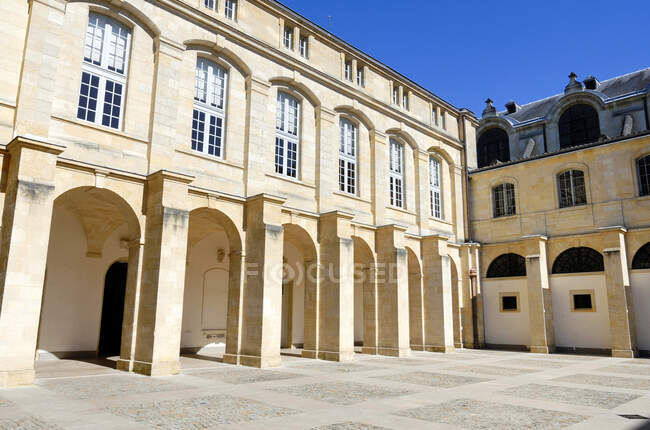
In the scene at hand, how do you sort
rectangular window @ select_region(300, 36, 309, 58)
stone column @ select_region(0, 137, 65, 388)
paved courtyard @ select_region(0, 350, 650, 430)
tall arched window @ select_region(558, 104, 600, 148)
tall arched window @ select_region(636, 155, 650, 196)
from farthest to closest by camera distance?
tall arched window @ select_region(558, 104, 600, 148)
tall arched window @ select_region(636, 155, 650, 196)
rectangular window @ select_region(300, 36, 309, 58)
stone column @ select_region(0, 137, 65, 388)
paved courtyard @ select_region(0, 350, 650, 430)

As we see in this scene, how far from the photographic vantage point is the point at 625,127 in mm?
26953

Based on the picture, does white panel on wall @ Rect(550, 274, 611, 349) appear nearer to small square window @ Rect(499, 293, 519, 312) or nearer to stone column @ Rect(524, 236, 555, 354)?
stone column @ Rect(524, 236, 555, 354)

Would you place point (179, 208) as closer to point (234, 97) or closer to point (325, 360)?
point (234, 97)

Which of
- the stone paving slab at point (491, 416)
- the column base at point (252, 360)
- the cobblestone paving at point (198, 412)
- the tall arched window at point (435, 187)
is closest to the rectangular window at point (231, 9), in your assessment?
the column base at point (252, 360)

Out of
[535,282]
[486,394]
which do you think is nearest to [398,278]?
[535,282]

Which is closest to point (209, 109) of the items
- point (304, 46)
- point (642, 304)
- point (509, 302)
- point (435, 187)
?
point (304, 46)

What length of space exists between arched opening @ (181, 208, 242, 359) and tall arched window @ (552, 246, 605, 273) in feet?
54.1

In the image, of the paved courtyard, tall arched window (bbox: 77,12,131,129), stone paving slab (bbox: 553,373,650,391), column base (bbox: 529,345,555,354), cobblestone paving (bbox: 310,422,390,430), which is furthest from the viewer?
column base (bbox: 529,345,555,354)

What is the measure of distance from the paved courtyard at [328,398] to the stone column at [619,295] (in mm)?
6137

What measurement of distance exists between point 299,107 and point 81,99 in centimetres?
866

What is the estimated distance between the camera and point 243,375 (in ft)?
44.1

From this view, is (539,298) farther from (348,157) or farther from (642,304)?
(348,157)

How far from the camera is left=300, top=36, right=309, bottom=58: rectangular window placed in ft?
68.4

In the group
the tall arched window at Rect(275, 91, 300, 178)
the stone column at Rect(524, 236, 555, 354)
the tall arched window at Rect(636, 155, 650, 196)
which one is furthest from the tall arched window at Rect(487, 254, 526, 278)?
the tall arched window at Rect(275, 91, 300, 178)
